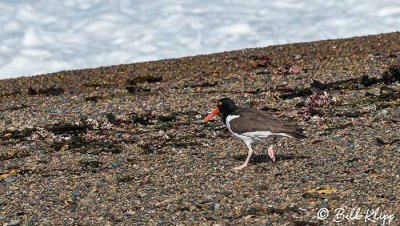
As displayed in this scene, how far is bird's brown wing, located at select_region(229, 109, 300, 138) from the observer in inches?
721

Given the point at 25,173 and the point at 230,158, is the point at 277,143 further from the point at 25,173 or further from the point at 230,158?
the point at 25,173

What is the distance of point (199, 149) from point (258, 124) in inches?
151

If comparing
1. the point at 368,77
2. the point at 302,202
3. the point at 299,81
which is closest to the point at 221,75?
the point at 299,81

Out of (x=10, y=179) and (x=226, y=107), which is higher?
(x=226, y=107)

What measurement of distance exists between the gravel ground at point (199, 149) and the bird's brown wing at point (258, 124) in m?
0.98

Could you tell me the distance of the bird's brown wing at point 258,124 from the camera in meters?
18.3

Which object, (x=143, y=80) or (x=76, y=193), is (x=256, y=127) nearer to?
(x=76, y=193)

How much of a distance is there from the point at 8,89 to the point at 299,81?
54.4 ft

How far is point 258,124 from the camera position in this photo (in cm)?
1855

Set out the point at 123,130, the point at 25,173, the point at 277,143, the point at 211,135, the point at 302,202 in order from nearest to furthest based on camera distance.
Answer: the point at 302,202, the point at 25,173, the point at 277,143, the point at 211,135, the point at 123,130

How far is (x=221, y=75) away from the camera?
123 ft

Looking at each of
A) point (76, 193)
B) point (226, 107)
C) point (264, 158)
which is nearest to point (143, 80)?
point (226, 107)

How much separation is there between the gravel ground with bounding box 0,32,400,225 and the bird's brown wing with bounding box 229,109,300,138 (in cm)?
98

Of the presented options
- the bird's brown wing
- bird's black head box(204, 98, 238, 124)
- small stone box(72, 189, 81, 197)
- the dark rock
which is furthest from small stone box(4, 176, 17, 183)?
the dark rock
